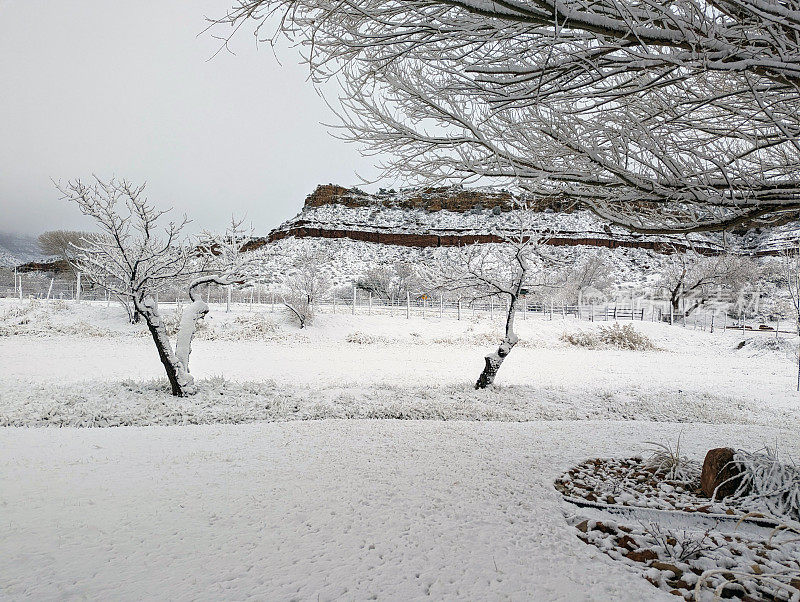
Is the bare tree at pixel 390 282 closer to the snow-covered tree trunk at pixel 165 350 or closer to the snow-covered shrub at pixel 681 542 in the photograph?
the snow-covered tree trunk at pixel 165 350

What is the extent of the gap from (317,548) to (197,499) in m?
1.22

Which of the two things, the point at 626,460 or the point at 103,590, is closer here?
the point at 103,590

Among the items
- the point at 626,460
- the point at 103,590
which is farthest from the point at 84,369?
the point at 626,460

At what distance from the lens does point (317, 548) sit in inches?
92.4

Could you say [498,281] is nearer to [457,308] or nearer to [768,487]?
[768,487]

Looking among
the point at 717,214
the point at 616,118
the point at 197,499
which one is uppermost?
the point at 616,118

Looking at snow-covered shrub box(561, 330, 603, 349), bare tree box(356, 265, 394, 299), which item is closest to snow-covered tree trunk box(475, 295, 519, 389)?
snow-covered shrub box(561, 330, 603, 349)

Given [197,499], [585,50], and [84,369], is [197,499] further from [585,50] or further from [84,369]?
[84,369]

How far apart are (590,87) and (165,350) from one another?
7.82 metres

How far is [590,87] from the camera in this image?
3.34 metres

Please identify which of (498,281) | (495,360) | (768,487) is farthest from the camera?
A: (498,281)

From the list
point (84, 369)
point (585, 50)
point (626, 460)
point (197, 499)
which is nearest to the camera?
point (585, 50)

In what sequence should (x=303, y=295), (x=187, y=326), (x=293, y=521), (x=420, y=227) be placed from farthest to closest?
(x=420, y=227) < (x=303, y=295) < (x=187, y=326) < (x=293, y=521)

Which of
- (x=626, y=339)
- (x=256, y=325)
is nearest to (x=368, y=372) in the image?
(x=256, y=325)
